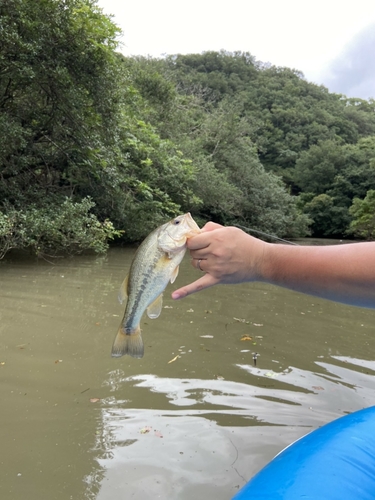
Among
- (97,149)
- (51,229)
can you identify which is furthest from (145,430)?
(97,149)

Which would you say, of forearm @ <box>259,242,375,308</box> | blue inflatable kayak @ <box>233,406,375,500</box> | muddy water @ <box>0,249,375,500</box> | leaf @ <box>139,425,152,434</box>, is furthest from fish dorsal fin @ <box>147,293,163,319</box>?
leaf @ <box>139,425,152,434</box>

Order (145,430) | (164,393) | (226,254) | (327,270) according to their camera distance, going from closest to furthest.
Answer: (327,270) → (226,254) → (145,430) → (164,393)

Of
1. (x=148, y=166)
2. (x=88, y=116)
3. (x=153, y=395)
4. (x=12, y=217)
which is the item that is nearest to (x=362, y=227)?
(x=148, y=166)

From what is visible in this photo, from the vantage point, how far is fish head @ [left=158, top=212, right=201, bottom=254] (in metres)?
1.72

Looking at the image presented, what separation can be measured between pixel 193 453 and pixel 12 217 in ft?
25.6

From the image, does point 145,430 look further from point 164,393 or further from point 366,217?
point 366,217

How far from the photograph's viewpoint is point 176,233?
1.73 meters

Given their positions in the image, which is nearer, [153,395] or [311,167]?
[153,395]

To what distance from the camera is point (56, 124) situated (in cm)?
1102

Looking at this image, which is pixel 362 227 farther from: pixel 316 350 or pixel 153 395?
pixel 153 395

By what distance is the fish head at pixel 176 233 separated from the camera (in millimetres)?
1717

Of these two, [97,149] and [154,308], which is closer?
[154,308]

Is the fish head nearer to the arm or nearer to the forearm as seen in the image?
the arm

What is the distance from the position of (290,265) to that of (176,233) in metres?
0.50
